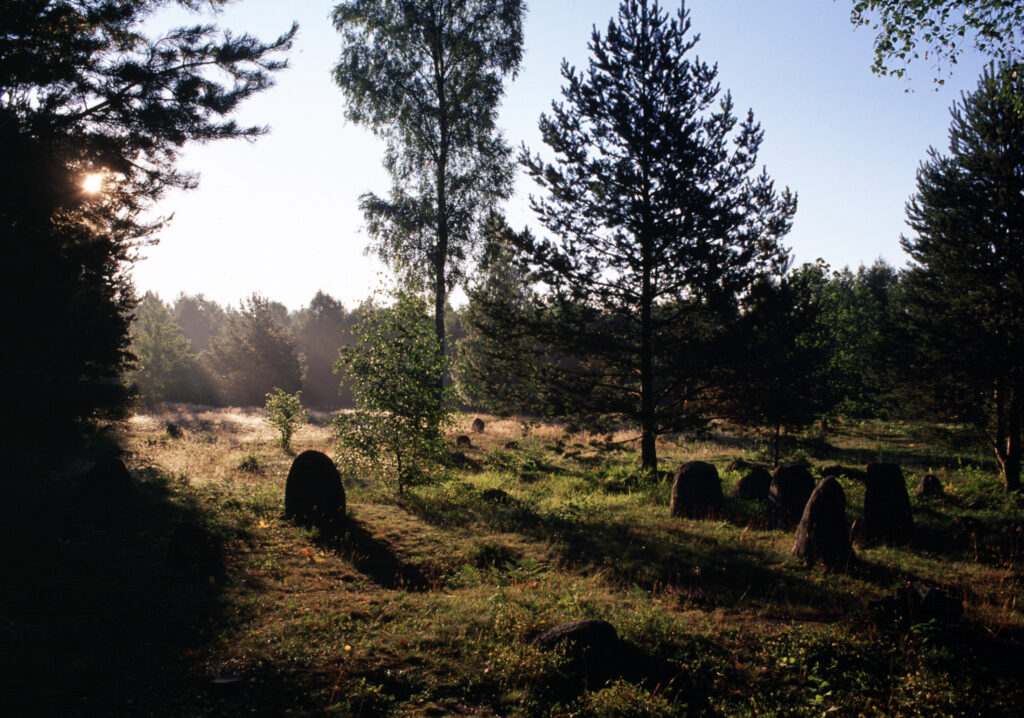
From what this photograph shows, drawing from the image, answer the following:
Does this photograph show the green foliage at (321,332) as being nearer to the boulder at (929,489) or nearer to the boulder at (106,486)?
the boulder at (106,486)

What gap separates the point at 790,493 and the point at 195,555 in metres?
11.7

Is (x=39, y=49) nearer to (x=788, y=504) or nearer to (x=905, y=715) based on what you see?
(x=905, y=715)

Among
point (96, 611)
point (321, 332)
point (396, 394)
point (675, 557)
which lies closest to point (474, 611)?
point (675, 557)

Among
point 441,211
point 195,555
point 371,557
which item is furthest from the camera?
point 441,211

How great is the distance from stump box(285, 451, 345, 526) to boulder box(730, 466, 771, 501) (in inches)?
395

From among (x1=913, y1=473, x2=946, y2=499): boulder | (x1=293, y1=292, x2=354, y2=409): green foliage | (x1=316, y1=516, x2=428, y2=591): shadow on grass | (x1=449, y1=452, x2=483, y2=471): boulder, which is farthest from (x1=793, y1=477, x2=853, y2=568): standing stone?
(x1=293, y1=292, x2=354, y2=409): green foliage

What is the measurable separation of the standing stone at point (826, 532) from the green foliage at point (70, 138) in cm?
1296

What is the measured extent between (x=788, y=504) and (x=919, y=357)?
10.0 metres

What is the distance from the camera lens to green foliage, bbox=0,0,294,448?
29.2 ft

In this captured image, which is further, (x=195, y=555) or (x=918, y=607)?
(x=195, y=555)

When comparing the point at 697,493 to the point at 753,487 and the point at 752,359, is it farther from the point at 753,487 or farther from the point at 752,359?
the point at 752,359

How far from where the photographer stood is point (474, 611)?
7.08 meters

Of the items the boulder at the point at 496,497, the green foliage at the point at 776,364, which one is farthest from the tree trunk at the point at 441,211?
the green foliage at the point at 776,364

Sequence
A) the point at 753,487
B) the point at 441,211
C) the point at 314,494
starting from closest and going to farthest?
the point at 314,494 < the point at 753,487 < the point at 441,211
